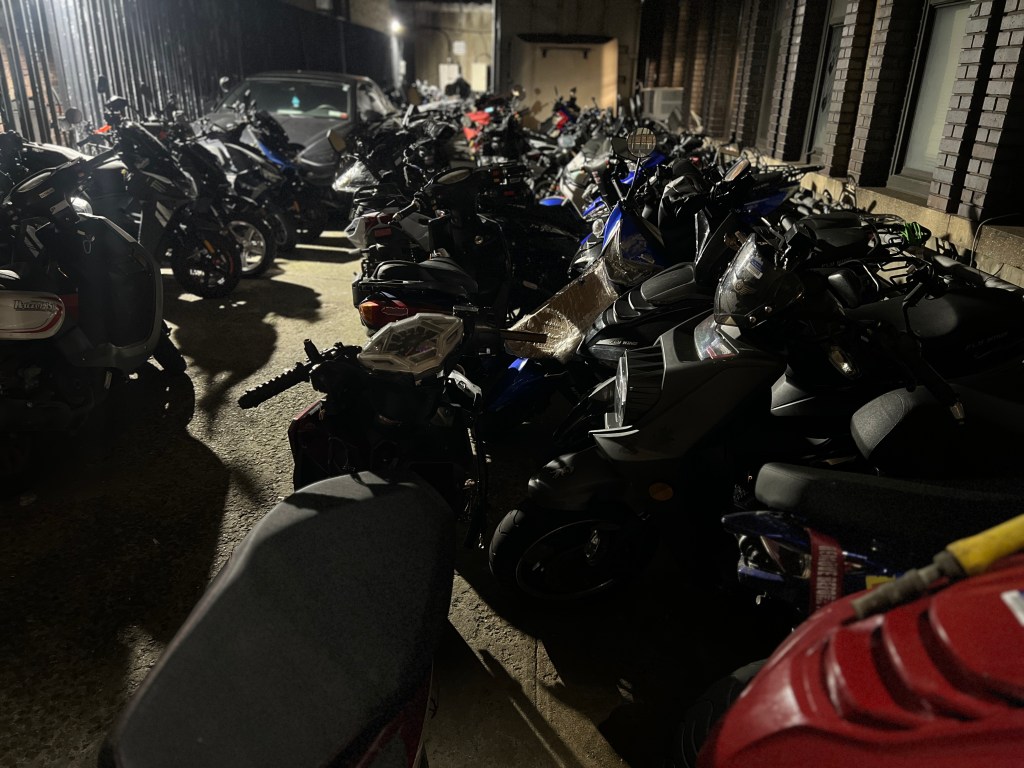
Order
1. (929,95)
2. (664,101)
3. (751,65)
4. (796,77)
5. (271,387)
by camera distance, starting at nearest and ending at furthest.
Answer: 1. (271,387)
2. (929,95)
3. (796,77)
4. (751,65)
5. (664,101)

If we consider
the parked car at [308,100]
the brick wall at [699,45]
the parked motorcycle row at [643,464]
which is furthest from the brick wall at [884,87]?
the brick wall at [699,45]

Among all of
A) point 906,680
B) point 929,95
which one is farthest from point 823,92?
point 906,680

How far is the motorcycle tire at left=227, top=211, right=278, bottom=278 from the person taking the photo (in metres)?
6.49

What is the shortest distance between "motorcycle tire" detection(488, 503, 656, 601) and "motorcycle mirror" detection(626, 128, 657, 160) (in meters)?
2.43

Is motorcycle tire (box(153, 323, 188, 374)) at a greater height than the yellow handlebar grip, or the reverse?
the yellow handlebar grip

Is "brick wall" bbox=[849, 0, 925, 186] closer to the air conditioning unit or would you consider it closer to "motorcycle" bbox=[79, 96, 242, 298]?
the air conditioning unit

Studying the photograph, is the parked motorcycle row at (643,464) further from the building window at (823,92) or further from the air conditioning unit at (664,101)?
the air conditioning unit at (664,101)

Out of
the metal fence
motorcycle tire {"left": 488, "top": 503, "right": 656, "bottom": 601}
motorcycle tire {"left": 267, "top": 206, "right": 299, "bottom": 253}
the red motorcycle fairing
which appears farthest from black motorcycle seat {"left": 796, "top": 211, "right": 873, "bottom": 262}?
the metal fence

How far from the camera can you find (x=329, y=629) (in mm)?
1269

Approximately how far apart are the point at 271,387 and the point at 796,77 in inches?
316

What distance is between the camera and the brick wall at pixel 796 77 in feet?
25.0

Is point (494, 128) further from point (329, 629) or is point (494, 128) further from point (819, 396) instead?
point (329, 629)

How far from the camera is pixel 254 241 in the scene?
6590 mm

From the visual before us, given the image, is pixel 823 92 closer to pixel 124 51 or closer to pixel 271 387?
pixel 271 387
